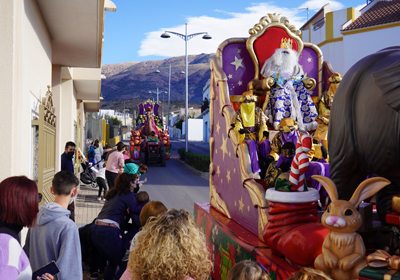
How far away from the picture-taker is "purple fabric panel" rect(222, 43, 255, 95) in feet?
18.6

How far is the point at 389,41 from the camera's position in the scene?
18156mm

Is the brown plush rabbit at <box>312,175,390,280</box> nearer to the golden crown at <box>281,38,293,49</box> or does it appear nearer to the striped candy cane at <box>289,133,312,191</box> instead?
the striped candy cane at <box>289,133,312,191</box>

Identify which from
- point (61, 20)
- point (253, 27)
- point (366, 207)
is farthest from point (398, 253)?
point (61, 20)

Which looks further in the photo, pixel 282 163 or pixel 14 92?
pixel 14 92

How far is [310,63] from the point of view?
5984 millimetres

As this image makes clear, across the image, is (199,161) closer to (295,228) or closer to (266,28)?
(266,28)

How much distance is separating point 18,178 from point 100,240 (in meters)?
2.12

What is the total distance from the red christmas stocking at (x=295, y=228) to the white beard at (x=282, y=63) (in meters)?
2.87

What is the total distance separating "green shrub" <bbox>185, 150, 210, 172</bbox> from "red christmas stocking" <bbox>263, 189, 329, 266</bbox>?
13.3 meters

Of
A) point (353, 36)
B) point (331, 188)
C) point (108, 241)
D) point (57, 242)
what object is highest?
point (353, 36)

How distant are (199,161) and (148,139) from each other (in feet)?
9.34

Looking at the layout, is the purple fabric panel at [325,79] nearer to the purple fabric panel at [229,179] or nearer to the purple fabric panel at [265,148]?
the purple fabric panel at [265,148]

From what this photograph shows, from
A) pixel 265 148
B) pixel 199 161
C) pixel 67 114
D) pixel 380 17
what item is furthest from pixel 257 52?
pixel 380 17

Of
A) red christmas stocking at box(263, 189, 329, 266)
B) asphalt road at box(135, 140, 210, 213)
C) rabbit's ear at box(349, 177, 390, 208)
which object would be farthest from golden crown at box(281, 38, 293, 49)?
asphalt road at box(135, 140, 210, 213)
